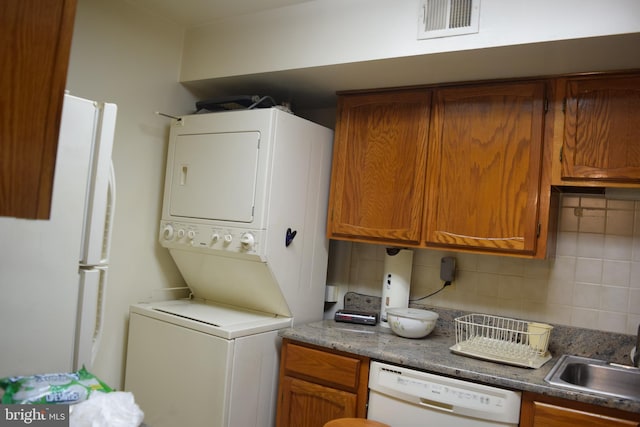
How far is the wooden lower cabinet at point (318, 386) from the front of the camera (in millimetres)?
2127

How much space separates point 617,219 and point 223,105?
2090 millimetres

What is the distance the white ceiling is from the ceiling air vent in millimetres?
621

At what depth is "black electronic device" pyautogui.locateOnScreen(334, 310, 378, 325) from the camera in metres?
2.63

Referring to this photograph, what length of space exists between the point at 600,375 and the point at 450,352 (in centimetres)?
64

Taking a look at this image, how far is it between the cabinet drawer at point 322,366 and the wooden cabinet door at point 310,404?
0.04m

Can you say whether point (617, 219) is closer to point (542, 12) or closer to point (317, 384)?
point (542, 12)

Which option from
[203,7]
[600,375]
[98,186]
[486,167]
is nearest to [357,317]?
[486,167]

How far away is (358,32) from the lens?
2158 mm

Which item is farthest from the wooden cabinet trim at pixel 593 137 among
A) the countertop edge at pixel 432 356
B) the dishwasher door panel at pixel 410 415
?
the dishwasher door panel at pixel 410 415

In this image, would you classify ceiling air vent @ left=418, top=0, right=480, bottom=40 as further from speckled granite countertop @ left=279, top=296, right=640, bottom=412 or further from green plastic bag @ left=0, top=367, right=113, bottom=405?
green plastic bag @ left=0, top=367, right=113, bottom=405

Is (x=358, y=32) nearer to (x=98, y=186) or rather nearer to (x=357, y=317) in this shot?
(x=98, y=186)

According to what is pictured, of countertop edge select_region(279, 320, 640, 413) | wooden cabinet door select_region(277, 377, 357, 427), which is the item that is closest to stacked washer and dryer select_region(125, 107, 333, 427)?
wooden cabinet door select_region(277, 377, 357, 427)

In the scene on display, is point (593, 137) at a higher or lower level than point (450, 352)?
higher

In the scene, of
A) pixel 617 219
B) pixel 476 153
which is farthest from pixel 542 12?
pixel 617 219
